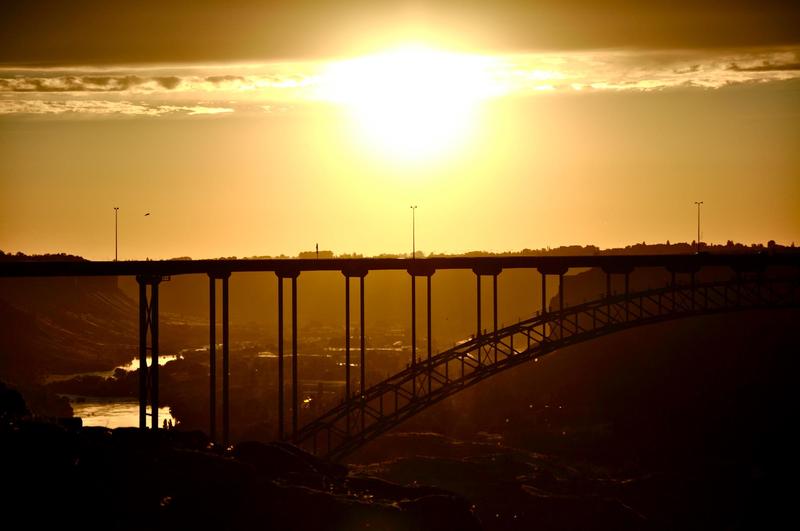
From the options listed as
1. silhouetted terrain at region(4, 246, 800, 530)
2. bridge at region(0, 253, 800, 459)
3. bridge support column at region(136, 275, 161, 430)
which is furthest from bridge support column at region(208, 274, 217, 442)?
silhouetted terrain at region(4, 246, 800, 530)

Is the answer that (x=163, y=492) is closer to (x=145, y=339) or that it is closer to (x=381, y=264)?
(x=145, y=339)

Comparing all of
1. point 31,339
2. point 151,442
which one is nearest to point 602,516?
point 151,442

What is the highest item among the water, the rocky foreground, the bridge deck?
the bridge deck

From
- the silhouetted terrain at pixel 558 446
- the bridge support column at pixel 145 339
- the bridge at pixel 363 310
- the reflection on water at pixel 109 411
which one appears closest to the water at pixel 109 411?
the reflection on water at pixel 109 411

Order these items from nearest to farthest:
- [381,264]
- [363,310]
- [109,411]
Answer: [363,310], [381,264], [109,411]

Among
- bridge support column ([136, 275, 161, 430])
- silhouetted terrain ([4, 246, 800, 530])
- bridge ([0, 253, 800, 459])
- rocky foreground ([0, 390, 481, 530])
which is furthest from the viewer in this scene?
bridge ([0, 253, 800, 459])

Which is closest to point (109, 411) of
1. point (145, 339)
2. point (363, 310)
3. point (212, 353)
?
point (363, 310)

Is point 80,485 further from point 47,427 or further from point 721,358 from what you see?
point 721,358

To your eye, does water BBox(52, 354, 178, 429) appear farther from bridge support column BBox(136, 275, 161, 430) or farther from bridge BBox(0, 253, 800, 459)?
bridge support column BBox(136, 275, 161, 430)
